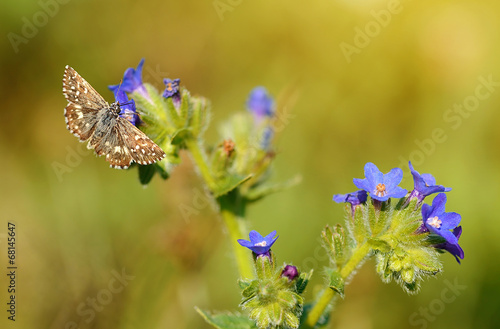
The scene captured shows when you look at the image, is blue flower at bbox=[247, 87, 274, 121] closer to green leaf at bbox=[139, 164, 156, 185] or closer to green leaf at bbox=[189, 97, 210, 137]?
green leaf at bbox=[189, 97, 210, 137]

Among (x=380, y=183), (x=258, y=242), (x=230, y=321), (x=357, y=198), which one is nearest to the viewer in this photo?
(x=258, y=242)

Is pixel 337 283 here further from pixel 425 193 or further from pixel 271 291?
pixel 425 193

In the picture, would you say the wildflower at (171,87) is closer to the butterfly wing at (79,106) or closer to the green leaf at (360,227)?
the butterfly wing at (79,106)

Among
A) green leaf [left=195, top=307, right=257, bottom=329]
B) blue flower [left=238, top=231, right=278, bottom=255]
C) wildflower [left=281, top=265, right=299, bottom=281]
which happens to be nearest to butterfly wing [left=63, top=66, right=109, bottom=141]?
blue flower [left=238, top=231, right=278, bottom=255]

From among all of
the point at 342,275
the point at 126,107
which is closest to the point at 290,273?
the point at 342,275

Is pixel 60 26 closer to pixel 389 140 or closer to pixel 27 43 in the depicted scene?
pixel 27 43
